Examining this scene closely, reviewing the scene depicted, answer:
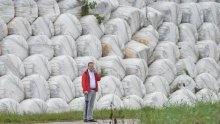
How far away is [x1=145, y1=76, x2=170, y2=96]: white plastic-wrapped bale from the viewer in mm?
28531

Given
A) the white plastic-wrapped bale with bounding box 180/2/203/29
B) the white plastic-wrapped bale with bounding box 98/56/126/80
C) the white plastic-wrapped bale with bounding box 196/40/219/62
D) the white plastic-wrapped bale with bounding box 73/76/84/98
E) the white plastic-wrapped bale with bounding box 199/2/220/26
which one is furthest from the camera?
the white plastic-wrapped bale with bounding box 199/2/220/26

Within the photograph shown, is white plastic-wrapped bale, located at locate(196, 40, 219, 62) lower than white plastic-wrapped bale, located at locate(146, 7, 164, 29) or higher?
lower

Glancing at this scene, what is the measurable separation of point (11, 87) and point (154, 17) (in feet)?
34.9

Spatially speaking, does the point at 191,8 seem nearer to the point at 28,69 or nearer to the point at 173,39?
the point at 173,39

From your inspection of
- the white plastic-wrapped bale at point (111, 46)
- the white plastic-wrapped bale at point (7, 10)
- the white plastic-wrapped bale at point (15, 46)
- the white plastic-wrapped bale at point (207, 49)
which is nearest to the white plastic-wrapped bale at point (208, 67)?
the white plastic-wrapped bale at point (207, 49)

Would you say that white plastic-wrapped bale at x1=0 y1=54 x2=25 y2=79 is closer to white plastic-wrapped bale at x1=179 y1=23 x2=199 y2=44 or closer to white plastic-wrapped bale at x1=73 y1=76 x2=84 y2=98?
white plastic-wrapped bale at x1=73 y1=76 x2=84 y2=98

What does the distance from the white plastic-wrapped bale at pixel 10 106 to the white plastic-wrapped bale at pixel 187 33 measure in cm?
1218

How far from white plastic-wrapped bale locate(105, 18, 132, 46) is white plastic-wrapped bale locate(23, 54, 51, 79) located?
16.0 ft

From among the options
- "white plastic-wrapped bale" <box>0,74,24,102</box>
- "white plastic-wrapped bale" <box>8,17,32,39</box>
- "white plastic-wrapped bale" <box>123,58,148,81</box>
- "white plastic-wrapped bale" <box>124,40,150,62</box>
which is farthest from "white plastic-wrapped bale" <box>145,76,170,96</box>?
"white plastic-wrapped bale" <box>0,74,24,102</box>

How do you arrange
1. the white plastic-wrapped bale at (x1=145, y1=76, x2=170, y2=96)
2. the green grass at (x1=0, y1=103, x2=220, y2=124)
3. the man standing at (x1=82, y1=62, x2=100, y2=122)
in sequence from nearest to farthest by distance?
the green grass at (x1=0, y1=103, x2=220, y2=124), the man standing at (x1=82, y1=62, x2=100, y2=122), the white plastic-wrapped bale at (x1=145, y1=76, x2=170, y2=96)

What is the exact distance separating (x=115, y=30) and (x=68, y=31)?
8.78ft

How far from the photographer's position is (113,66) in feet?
90.7

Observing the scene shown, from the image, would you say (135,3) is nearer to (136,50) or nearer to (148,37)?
(148,37)

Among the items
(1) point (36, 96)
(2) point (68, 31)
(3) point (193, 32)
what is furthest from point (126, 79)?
(3) point (193, 32)
